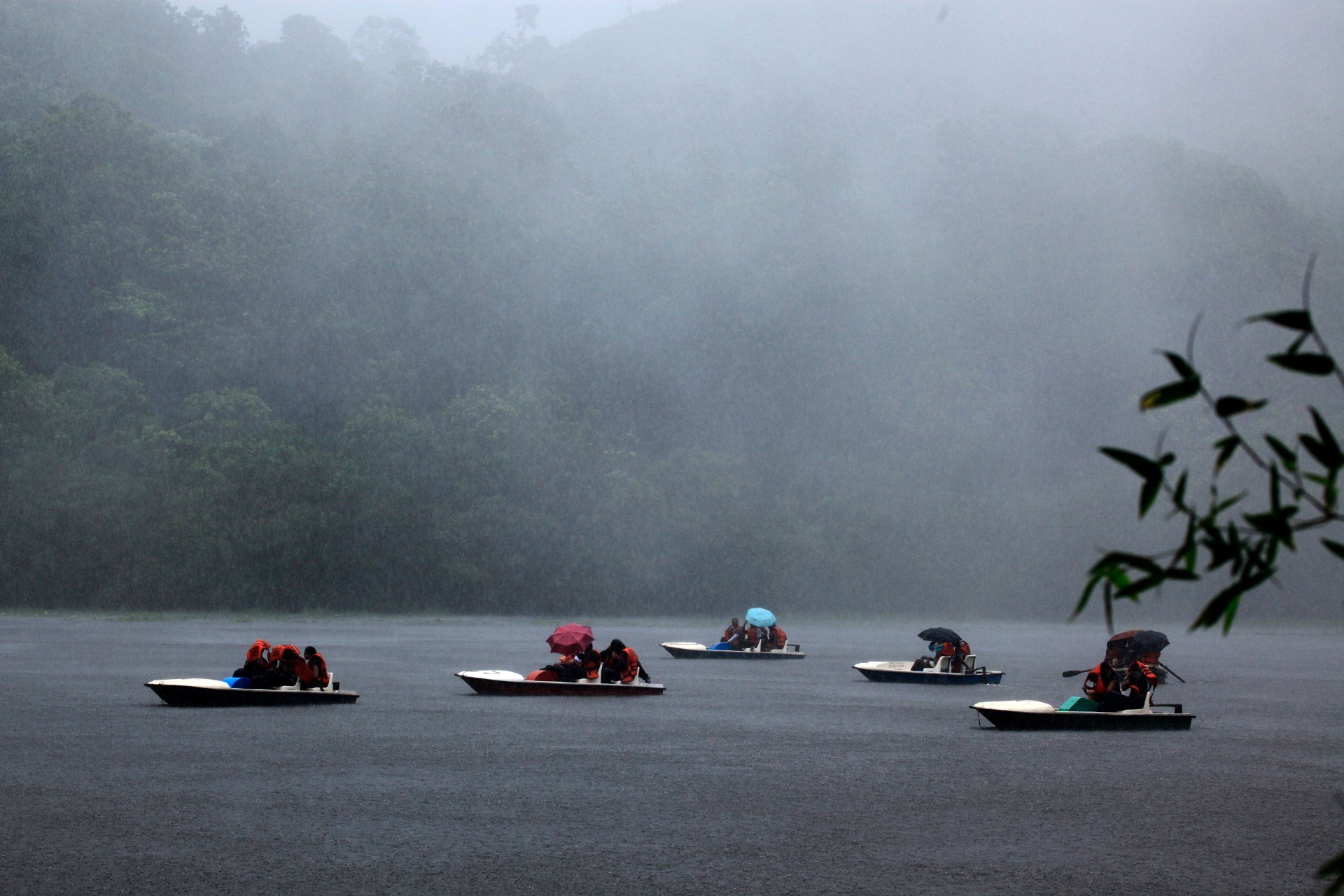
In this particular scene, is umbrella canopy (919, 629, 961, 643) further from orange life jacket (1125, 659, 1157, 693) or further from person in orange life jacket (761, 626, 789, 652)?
orange life jacket (1125, 659, 1157, 693)

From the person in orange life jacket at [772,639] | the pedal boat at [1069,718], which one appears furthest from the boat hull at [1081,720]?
the person in orange life jacket at [772,639]

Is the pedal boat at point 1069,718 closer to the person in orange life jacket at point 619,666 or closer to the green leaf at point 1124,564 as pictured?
the person in orange life jacket at point 619,666

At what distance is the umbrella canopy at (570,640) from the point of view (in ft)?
74.9

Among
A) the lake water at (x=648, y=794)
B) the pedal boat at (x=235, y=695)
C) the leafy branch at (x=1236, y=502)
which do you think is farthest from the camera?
the pedal boat at (x=235, y=695)

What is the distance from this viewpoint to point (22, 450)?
60125 mm

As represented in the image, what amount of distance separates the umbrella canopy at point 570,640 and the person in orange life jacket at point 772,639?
10985 millimetres

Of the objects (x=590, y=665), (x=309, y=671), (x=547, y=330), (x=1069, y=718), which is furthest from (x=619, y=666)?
(x=547, y=330)

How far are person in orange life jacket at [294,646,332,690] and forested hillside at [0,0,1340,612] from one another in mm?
44038

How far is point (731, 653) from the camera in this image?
3359 centimetres

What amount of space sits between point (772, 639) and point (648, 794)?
21946 millimetres

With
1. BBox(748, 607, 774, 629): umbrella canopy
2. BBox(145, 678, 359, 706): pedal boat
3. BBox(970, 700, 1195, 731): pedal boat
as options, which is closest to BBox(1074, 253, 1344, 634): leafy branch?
BBox(970, 700, 1195, 731): pedal boat

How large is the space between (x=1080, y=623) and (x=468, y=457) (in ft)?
102

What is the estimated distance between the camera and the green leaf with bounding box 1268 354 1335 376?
8.55ft

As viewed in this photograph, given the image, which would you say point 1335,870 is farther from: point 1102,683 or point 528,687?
point 528,687
